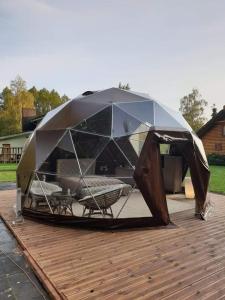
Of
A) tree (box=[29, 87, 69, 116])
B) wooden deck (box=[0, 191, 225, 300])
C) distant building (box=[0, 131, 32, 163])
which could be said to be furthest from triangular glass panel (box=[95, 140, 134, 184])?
tree (box=[29, 87, 69, 116])

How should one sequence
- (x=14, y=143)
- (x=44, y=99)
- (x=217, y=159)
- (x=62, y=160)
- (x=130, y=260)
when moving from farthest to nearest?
1. (x=44, y=99)
2. (x=14, y=143)
3. (x=217, y=159)
4. (x=62, y=160)
5. (x=130, y=260)

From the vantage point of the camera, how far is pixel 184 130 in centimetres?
651

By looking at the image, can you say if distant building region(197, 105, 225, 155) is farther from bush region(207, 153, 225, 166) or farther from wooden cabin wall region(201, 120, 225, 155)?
bush region(207, 153, 225, 166)

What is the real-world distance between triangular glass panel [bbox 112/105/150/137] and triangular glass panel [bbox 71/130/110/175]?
1.05ft

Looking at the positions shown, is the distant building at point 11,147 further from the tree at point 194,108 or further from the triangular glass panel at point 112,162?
the tree at point 194,108

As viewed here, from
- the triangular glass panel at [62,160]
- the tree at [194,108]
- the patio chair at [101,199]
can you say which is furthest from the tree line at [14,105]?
the patio chair at [101,199]

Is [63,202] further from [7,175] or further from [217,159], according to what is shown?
Answer: [217,159]

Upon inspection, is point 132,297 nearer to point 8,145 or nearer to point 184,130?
point 184,130

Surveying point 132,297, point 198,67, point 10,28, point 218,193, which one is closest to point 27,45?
point 10,28

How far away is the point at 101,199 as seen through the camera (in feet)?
18.8

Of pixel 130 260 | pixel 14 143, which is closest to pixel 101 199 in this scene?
pixel 130 260

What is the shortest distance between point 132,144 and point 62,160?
5.35 feet

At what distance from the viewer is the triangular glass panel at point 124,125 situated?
638 centimetres

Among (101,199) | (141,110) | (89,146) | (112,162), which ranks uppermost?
(141,110)
